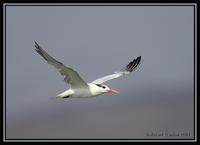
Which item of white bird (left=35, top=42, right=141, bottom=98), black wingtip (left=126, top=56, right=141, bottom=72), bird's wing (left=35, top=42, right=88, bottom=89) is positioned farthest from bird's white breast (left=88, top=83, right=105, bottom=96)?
black wingtip (left=126, top=56, right=141, bottom=72)

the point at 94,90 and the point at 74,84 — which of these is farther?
the point at 94,90

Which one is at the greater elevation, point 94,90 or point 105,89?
point 105,89

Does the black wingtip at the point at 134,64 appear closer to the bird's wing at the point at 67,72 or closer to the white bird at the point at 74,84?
the white bird at the point at 74,84

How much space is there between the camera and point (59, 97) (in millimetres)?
15266

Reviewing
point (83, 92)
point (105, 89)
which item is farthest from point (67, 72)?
point (105, 89)

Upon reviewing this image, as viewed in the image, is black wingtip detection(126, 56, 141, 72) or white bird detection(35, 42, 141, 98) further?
black wingtip detection(126, 56, 141, 72)

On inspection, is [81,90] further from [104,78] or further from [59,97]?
[104,78]

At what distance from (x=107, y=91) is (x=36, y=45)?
223 cm

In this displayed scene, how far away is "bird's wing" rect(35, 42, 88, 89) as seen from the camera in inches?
556

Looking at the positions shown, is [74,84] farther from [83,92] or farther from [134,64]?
[134,64]

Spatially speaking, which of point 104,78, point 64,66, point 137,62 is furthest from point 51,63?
point 137,62

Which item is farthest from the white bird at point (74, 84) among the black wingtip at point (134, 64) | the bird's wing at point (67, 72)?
the black wingtip at point (134, 64)

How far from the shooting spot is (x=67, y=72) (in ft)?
47.8

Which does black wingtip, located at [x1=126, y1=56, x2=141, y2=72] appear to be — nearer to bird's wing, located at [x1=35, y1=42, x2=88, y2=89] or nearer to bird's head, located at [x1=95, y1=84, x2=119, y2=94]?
bird's head, located at [x1=95, y1=84, x2=119, y2=94]
